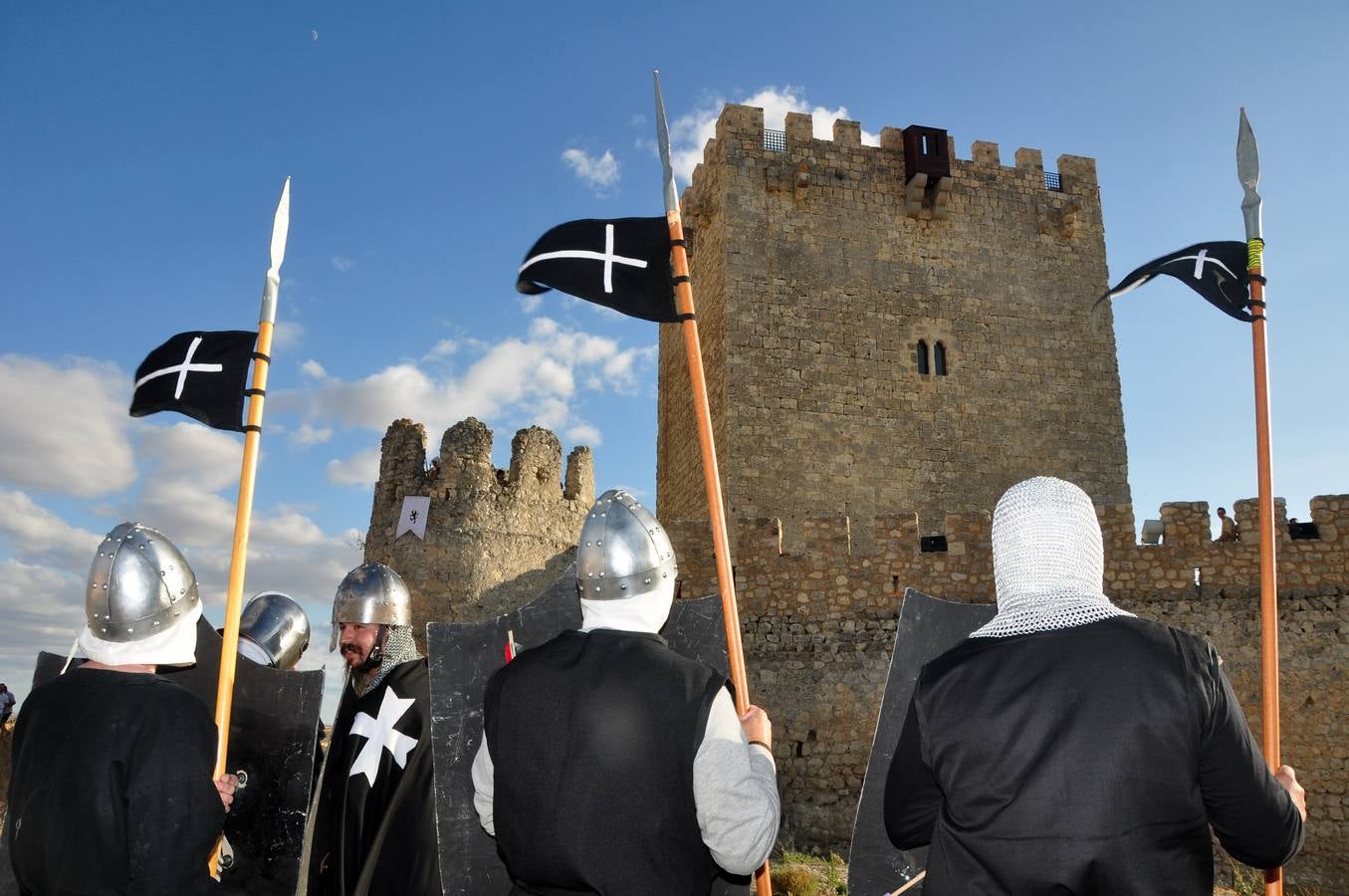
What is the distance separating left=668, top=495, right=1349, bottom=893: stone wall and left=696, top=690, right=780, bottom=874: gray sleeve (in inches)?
272

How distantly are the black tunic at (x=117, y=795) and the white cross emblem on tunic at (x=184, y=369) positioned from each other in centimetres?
178

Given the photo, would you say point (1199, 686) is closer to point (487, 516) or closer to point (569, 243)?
point (569, 243)

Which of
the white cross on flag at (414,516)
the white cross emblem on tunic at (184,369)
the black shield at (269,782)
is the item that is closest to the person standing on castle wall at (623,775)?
the black shield at (269,782)

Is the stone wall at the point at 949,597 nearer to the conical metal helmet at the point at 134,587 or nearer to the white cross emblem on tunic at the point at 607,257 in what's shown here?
the white cross emblem on tunic at the point at 607,257

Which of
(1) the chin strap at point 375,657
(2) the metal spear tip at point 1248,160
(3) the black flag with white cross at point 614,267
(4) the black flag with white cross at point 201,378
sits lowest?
(1) the chin strap at point 375,657

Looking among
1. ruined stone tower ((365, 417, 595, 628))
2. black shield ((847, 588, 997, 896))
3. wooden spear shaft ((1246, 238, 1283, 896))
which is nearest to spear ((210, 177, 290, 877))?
black shield ((847, 588, 997, 896))

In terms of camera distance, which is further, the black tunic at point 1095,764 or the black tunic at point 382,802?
the black tunic at point 382,802

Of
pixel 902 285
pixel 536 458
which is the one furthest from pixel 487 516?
pixel 902 285

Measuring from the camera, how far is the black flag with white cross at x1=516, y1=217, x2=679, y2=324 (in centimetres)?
400

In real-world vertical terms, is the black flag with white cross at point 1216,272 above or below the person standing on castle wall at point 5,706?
above

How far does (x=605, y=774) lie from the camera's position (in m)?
2.21

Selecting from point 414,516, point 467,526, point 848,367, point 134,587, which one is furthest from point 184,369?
point 414,516

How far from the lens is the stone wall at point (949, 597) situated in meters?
8.76

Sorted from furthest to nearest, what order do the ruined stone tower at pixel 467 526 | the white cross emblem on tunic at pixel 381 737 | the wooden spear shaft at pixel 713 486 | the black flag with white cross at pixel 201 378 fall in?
the ruined stone tower at pixel 467 526 < the black flag with white cross at pixel 201 378 < the white cross emblem on tunic at pixel 381 737 < the wooden spear shaft at pixel 713 486
